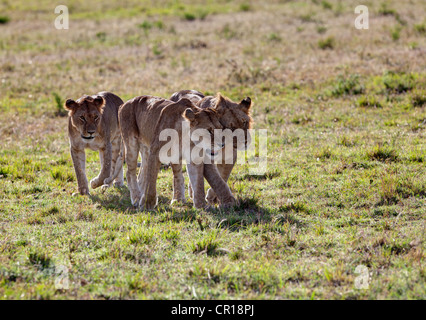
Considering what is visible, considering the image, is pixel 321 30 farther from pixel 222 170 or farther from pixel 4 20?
pixel 4 20

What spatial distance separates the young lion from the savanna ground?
1.07 ft

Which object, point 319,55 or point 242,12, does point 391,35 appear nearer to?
point 319,55

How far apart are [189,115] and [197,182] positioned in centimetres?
100

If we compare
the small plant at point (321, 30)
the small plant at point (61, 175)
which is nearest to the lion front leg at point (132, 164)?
the small plant at point (61, 175)

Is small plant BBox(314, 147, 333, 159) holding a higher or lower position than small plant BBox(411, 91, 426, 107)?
lower

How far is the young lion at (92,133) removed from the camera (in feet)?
28.9

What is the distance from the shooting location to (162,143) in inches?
309

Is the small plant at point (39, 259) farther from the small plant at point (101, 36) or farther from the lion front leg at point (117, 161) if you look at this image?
the small plant at point (101, 36)

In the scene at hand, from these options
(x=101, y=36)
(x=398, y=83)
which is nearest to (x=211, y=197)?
(x=398, y=83)

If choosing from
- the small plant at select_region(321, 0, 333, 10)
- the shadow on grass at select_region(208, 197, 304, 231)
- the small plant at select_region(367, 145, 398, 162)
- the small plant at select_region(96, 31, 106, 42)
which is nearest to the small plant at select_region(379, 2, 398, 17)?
the small plant at select_region(321, 0, 333, 10)

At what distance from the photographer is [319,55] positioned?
58.2 feet

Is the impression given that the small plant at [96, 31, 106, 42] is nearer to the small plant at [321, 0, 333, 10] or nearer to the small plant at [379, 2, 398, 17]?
the small plant at [321, 0, 333, 10]

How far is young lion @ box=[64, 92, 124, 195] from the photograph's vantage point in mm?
8820

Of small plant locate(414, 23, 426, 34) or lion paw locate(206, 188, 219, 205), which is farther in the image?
small plant locate(414, 23, 426, 34)
